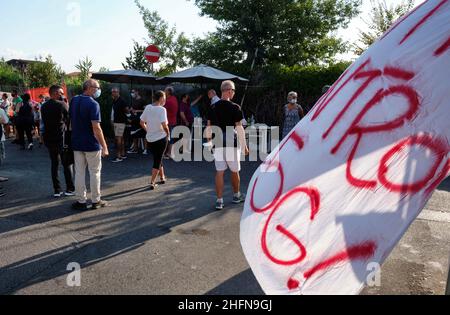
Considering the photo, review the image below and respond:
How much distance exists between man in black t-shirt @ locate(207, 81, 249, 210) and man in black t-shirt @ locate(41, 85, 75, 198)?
8.71 feet

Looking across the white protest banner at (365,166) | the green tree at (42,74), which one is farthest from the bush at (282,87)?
the green tree at (42,74)

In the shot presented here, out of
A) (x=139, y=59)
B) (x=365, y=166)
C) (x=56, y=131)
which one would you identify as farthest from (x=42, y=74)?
(x=365, y=166)

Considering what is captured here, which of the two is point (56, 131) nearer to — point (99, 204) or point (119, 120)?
point (99, 204)

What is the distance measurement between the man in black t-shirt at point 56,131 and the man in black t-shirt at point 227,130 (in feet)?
8.71

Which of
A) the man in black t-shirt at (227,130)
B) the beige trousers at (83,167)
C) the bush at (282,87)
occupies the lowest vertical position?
the beige trousers at (83,167)

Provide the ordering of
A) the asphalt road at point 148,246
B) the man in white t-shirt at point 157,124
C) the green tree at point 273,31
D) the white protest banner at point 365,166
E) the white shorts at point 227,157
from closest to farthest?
1. the white protest banner at point 365,166
2. the asphalt road at point 148,246
3. the white shorts at point 227,157
4. the man in white t-shirt at point 157,124
5. the green tree at point 273,31

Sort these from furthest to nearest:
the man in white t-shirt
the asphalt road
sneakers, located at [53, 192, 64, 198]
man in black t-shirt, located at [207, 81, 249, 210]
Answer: the man in white t-shirt
sneakers, located at [53, 192, 64, 198]
man in black t-shirt, located at [207, 81, 249, 210]
the asphalt road

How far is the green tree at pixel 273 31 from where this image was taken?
18.4 meters

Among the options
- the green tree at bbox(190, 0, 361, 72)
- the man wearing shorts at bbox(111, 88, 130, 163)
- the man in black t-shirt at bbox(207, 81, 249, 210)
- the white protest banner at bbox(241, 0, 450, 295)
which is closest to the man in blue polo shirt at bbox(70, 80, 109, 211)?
the man in black t-shirt at bbox(207, 81, 249, 210)

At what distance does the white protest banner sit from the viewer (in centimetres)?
196

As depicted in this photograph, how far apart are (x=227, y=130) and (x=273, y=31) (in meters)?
14.6

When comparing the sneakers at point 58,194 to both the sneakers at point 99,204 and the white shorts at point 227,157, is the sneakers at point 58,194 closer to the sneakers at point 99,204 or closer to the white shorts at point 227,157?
the sneakers at point 99,204

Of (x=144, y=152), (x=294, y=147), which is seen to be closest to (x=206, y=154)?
(x=144, y=152)

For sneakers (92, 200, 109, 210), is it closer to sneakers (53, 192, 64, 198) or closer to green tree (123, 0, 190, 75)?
sneakers (53, 192, 64, 198)
